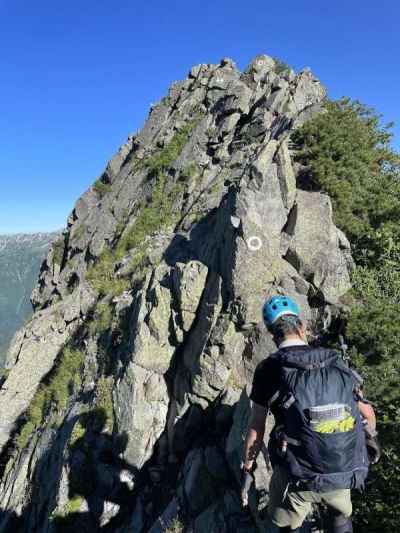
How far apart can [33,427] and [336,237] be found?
1664 cm

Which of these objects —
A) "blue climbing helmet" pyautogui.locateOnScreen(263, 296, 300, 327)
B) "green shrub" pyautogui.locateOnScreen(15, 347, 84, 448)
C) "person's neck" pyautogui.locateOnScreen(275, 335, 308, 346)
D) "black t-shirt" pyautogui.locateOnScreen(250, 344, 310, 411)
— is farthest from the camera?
"green shrub" pyautogui.locateOnScreen(15, 347, 84, 448)

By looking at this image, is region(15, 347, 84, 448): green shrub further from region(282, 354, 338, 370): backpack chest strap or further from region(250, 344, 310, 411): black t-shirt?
region(282, 354, 338, 370): backpack chest strap

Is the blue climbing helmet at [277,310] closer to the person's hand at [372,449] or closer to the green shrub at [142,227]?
the person's hand at [372,449]

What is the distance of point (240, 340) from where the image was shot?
10586 millimetres

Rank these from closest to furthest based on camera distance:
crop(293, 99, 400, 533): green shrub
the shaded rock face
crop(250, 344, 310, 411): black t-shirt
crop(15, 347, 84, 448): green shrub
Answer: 1. crop(250, 344, 310, 411): black t-shirt
2. crop(293, 99, 400, 533): green shrub
3. the shaded rock face
4. crop(15, 347, 84, 448): green shrub

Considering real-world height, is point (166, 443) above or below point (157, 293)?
below

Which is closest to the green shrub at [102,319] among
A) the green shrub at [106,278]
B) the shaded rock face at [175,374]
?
the shaded rock face at [175,374]

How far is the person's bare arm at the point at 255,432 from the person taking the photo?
15.8 feet

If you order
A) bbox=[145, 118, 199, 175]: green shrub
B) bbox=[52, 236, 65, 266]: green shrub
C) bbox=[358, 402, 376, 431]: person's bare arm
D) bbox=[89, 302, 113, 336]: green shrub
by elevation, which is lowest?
bbox=[89, 302, 113, 336]: green shrub

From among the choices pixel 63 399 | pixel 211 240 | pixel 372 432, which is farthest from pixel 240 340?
pixel 63 399

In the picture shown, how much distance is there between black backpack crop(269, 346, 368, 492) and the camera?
13.9 feet

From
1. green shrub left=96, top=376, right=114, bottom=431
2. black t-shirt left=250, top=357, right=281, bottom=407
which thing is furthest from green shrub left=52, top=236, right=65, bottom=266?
black t-shirt left=250, top=357, right=281, bottom=407

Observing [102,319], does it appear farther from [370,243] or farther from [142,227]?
[370,243]

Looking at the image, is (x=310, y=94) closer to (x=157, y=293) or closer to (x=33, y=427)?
(x=157, y=293)
